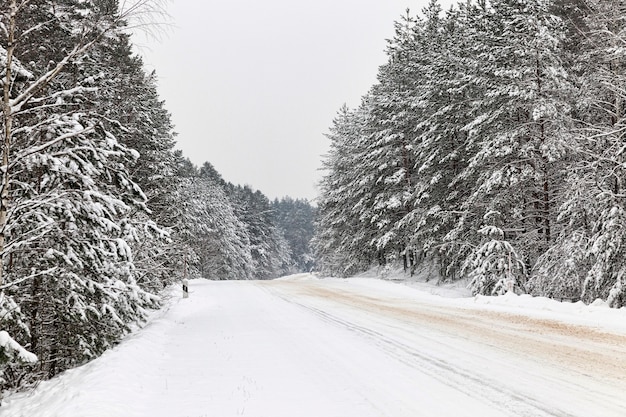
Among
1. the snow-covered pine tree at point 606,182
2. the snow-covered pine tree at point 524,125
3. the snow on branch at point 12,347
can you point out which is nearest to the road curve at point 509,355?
the snow-covered pine tree at point 606,182

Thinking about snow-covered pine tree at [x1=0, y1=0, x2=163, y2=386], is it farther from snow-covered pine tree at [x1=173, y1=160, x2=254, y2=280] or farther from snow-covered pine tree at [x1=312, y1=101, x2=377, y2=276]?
snow-covered pine tree at [x1=173, y1=160, x2=254, y2=280]

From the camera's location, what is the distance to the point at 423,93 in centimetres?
2659

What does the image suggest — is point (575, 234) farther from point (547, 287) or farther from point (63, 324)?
point (63, 324)

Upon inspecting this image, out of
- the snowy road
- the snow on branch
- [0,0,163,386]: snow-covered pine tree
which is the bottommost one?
the snowy road

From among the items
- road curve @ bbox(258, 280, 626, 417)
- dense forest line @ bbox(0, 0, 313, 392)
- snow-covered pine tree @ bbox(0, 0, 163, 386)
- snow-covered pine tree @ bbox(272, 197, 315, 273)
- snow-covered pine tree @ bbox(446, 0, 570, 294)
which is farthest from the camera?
snow-covered pine tree @ bbox(272, 197, 315, 273)

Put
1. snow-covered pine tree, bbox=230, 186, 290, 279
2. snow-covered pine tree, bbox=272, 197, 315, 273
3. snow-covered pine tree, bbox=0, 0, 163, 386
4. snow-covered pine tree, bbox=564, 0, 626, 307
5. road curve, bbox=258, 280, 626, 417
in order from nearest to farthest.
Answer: road curve, bbox=258, 280, 626, 417, snow-covered pine tree, bbox=0, 0, 163, 386, snow-covered pine tree, bbox=564, 0, 626, 307, snow-covered pine tree, bbox=230, 186, 290, 279, snow-covered pine tree, bbox=272, 197, 315, 273

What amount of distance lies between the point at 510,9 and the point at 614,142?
27.9 feet

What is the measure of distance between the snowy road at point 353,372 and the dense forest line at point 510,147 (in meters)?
6.27

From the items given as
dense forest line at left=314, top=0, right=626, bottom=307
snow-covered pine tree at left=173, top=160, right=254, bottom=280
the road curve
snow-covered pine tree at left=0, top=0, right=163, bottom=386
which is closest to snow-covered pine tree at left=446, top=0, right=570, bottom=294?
dense forest line at left=314, top=0, right=626, bottom=307

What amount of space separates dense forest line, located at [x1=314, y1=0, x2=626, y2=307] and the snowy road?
627 centimetres

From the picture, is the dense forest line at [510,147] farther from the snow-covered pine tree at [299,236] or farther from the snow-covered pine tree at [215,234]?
the snow-covered pine tree at [299,236]

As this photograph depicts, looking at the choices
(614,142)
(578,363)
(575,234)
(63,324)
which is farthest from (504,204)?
(63,324)

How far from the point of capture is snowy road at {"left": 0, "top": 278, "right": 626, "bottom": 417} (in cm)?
503

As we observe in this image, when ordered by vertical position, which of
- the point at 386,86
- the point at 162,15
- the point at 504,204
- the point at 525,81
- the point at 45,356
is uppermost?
the point at 386,86
